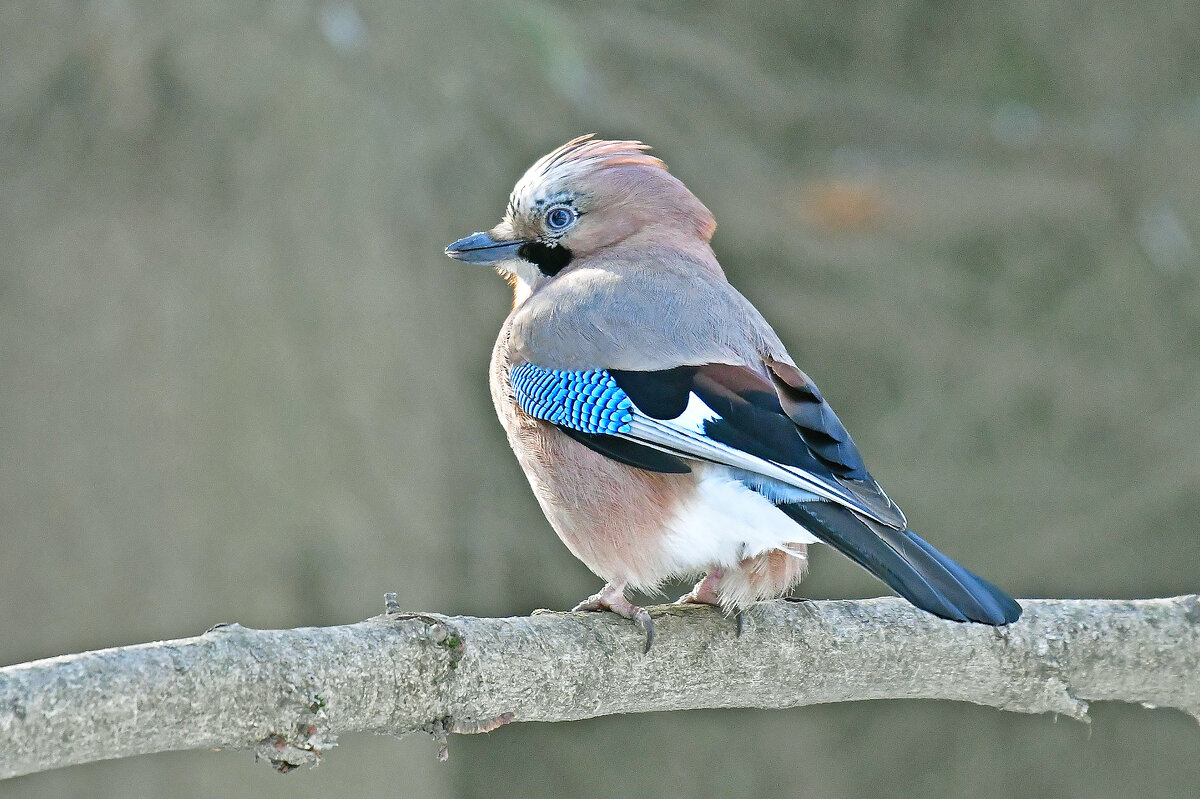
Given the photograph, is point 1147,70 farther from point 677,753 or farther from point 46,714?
point 46,714

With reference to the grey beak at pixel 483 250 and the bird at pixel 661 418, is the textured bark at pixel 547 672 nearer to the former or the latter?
the bird at pixel 661 418

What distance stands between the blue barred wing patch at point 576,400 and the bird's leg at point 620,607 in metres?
0.30

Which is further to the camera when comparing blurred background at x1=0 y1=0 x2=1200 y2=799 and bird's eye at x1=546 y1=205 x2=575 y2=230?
blurred background at x1=0 y1=0 x2=1200 y2=799

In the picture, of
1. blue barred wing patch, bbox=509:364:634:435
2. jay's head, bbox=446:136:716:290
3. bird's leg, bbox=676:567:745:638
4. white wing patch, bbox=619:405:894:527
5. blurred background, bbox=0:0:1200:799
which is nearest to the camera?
white wing patch, bbox=619:405:894:527

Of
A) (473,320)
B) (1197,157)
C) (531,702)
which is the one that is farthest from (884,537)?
(1197,157)

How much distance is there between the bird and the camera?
2160mm

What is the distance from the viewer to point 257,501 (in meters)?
3.57

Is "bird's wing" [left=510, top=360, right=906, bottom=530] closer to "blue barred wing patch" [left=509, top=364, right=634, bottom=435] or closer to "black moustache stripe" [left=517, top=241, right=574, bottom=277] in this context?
"blue barred wing patch" [left=509, top=364, right=634, bottom=435]

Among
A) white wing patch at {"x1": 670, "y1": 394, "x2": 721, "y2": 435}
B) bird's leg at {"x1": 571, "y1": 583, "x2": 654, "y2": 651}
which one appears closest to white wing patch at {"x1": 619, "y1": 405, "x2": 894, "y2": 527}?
white wing patch at {"x1": 670, "y1": 394, "x2": 721, "y2": 435}

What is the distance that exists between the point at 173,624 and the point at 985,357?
93.2 inches

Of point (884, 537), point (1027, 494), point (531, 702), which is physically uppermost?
point (1027, 494)

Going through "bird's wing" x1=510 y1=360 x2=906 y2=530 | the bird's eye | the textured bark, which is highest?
the bird's eye

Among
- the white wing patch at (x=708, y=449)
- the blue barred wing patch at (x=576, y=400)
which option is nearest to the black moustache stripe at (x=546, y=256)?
the blue barred wing patch at (x=576, y=400)

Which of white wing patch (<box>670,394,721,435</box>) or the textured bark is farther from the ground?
white wing patch (<box>670,394,721,435</box>)
